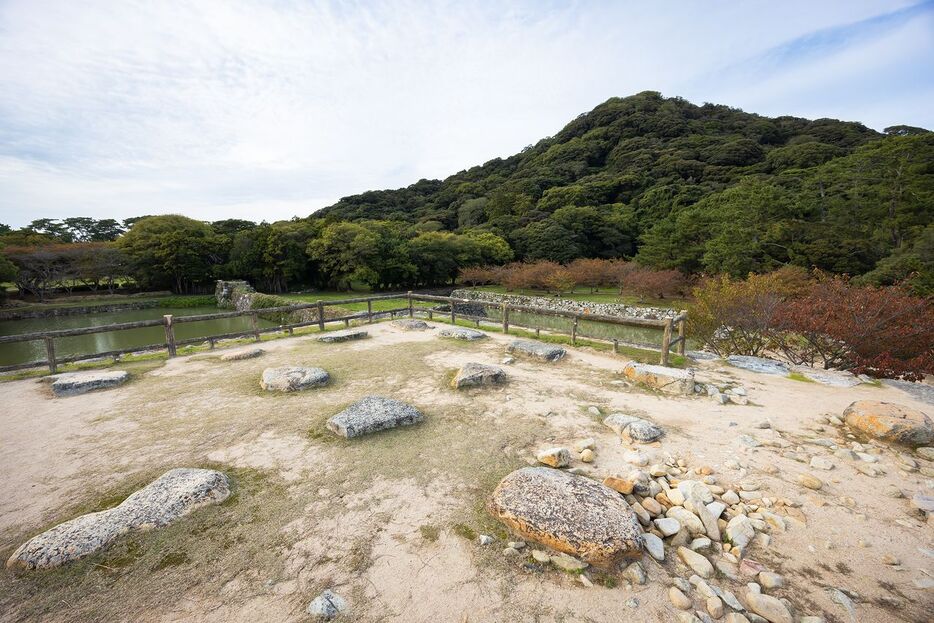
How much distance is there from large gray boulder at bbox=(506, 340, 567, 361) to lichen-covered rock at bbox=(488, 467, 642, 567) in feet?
13.7

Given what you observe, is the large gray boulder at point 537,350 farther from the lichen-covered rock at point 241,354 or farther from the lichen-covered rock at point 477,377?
the lichen-covered rock at point 241,354

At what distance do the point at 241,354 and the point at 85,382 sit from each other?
90.9 inches

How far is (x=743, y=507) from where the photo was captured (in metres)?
2.93

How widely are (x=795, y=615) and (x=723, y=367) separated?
5537mm

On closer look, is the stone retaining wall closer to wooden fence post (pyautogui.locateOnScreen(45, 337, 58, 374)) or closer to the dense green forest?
the dense green forest

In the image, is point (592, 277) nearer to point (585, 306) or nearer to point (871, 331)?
point (585, 306)

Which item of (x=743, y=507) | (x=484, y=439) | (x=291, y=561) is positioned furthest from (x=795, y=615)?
(x=291, y=561)

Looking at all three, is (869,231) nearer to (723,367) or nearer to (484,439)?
(723,367)

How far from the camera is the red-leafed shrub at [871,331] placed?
6227 millimetres

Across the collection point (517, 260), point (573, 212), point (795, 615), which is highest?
point (573, 212)

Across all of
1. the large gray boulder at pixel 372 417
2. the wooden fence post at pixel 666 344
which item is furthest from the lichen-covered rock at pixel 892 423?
the large gray boulder at pixel 372 417

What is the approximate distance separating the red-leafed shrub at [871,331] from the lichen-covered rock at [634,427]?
5.23m

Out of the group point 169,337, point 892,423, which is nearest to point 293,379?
point 169,337

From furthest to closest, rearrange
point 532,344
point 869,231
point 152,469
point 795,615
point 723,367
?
1. point 869,231
2. point 532,344
3. point 723,367
4. point 152,469
5. point 795,615
